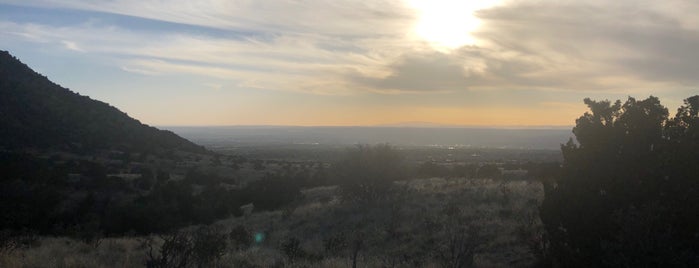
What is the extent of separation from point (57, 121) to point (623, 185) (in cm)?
5697

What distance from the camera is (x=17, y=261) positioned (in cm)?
1122

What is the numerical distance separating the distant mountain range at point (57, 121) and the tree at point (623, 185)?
48.3 meters

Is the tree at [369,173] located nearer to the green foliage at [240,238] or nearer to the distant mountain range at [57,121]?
the green foliage at [240,238]

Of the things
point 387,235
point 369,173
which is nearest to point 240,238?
point 387,235

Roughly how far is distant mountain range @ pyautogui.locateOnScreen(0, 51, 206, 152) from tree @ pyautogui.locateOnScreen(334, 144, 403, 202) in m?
32.3

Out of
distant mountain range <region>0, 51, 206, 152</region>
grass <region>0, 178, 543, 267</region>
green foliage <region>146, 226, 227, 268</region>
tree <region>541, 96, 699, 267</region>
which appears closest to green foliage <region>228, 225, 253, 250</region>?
grass <region>0, 178, 543, 267</region>

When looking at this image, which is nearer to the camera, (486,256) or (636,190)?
(636,190)

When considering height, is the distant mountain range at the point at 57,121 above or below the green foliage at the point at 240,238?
above

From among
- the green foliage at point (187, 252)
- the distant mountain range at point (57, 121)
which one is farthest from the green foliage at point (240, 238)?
the distant mountain range at point (57, 121)

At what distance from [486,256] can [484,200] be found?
8643 millimetres

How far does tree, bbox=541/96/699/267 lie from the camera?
9.35 meters

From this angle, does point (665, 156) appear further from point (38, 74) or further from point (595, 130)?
point (38, 74)

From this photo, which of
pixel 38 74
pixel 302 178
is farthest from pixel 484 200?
pixel 38 74

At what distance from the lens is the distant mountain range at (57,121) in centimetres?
4991
